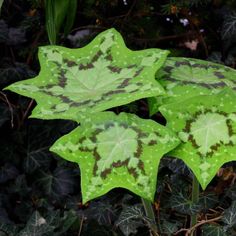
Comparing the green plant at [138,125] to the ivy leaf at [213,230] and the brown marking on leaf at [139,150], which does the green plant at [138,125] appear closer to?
the brown marking on leaf at [139,150]

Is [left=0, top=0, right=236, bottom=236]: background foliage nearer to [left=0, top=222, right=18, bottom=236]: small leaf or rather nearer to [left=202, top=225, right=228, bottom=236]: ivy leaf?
[left=0, top=222, right=18, bottom=236]: small leaf

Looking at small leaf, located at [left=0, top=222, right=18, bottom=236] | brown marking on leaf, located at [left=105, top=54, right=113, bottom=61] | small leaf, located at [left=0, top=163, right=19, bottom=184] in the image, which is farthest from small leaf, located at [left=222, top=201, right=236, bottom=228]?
small leaf, located at [left=0, top=163, right=19, bottom=184]

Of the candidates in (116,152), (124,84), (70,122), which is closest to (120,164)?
(116,152)

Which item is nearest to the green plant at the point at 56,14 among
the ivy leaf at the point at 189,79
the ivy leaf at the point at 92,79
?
the ivy leaf at the point at 92,79

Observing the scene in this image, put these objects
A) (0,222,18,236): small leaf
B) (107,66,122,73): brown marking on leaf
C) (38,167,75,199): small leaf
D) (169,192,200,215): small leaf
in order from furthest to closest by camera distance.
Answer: (38,167,75,199): small leaf
(0,222,18,236): small leaf
(169,192,200,215): small leaf
(107,66,122,73): brown marking on leaf

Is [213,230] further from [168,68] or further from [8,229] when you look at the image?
[8,229]

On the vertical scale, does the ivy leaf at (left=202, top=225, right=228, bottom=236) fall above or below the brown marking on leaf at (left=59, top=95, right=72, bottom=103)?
below

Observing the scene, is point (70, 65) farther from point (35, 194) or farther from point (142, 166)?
point (35, 194)
